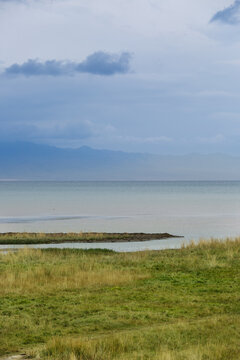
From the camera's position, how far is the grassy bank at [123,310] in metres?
10.8

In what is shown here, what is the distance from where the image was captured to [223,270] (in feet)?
77.8

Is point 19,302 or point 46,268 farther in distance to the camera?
point 46,268

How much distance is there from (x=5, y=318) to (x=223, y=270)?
Answer: 11815 millimetres

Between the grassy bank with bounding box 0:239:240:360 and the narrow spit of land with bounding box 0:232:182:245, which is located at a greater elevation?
the narrow spit of land with bounding box 0:232:182:245

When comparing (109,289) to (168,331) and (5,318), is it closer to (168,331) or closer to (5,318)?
(5,318)

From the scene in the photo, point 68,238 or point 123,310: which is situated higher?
point 68,238

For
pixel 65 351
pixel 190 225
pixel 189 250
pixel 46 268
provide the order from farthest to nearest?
pixel 190 225 < pixel 189 250 < pixel 46 268 < pixel 65 351

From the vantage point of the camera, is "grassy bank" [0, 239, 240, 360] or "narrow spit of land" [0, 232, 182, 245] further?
"narrow spit of land" [0, 232, 182, 245]

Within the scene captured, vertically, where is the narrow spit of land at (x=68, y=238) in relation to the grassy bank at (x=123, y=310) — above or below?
above

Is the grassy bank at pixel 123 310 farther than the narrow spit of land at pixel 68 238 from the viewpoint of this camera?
No

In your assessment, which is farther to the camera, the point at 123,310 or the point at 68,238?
the point at 68,238

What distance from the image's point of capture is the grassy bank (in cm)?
1080

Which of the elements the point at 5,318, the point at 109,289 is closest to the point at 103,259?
the point at 109,289

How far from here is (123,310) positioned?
15359 mm
